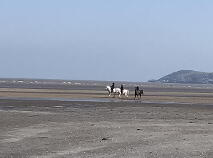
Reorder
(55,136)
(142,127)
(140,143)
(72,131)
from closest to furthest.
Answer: (140,143), (55,136), (72,131), (142,127)

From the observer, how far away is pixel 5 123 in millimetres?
26625

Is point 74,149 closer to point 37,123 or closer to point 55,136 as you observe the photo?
point 55,136

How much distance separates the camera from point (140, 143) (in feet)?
60.4

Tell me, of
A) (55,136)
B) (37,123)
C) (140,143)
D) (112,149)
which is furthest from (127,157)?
(37,123)

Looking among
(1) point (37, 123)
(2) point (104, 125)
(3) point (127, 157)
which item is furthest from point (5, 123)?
(3) point (127, 157)

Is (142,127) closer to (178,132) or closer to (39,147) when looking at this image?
(178,132)

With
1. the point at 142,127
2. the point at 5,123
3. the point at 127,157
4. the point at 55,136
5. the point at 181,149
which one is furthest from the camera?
the point at 5,123

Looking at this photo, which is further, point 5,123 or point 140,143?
point 5,123

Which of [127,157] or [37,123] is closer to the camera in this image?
[127,157]

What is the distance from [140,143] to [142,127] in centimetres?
618

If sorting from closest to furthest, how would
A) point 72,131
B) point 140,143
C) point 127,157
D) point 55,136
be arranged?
point 127,157 → point 140,143 → point 55,136 → point 72,131

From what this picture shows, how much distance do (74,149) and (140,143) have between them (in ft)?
8.58

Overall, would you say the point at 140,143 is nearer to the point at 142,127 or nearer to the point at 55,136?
the point at 55,136

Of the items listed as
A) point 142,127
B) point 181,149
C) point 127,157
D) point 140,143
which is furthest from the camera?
point 142,127
